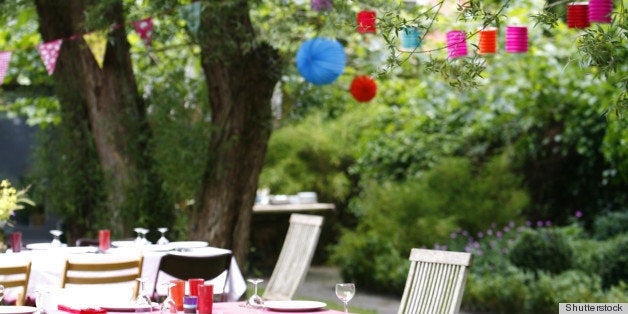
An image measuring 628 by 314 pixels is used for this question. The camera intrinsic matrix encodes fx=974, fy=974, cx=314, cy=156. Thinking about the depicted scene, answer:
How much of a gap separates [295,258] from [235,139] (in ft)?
4.40

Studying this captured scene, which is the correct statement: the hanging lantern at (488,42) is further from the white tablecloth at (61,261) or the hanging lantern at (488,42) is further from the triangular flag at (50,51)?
the triangular flag at (50,51)

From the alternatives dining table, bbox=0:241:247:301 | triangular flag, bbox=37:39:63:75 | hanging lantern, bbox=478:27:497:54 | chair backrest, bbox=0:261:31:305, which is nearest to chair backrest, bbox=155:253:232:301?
dining table, bbox=0:241:247:301

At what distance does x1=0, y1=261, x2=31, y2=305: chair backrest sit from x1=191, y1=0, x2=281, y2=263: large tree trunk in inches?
117

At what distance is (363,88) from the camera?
8.86 meters

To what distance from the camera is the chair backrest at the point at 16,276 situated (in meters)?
5.40

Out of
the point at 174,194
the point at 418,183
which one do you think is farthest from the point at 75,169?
the point at 418,183

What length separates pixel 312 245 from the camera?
7.36 metres

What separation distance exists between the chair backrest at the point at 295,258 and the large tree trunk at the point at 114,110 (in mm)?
1640

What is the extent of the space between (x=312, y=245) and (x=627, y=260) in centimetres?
351

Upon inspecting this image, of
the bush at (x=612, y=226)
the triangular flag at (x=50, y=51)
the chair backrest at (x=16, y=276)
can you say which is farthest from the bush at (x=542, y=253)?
the chair backrest at (x=16, y=276)

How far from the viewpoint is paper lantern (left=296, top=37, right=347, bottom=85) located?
758cm

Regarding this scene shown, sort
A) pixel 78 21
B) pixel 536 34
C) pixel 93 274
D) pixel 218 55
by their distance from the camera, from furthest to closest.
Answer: pixel 536 34
pixel 78 21
pixel 218 55
pixel 93 274

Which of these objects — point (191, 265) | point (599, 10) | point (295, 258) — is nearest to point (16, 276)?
point (191, 265)

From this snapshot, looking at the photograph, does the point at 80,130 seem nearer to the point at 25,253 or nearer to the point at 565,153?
the point at 25,253
